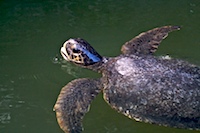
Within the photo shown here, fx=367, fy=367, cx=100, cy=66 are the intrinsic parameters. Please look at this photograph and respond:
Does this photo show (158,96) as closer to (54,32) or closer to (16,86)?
(16,86)

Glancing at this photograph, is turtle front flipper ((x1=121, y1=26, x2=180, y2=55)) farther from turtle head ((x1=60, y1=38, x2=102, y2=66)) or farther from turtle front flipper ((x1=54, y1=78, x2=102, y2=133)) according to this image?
turtle front flipper ((x1=54, y1=78, x2=102, y2=133))

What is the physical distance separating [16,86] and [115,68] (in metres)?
0.99

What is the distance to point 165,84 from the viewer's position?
2635 mm

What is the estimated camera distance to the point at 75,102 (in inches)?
115

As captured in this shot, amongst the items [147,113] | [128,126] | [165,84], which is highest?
[165,84]

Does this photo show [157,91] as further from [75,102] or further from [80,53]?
[80,53]

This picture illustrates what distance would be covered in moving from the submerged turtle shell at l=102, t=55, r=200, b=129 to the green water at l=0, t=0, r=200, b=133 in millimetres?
315

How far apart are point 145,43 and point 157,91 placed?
3.48 ft

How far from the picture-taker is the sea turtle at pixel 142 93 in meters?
2.55

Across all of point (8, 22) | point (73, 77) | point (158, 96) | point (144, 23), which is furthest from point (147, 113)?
point (8, 22)

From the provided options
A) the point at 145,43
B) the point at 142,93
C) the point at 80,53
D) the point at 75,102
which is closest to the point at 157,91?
the point at 142,93

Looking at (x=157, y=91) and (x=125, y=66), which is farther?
(x=125, y=66)

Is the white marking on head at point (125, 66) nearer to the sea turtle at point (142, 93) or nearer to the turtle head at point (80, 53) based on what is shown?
the sea turtle at point (142, 93)

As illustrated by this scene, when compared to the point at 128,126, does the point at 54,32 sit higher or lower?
higher
